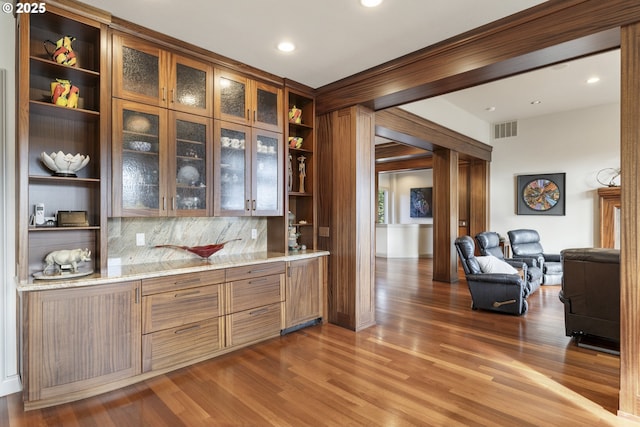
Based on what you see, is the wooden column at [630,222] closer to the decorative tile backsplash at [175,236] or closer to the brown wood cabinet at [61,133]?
the decorative tile backsplash at [175,236]

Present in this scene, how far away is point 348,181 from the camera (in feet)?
12.6

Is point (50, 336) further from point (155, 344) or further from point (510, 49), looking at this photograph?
point (510, 49)

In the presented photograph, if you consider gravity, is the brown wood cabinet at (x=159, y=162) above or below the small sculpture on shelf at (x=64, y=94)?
below

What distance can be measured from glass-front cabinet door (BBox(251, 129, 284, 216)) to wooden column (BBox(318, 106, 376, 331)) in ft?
1.89

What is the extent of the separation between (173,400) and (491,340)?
3.01m

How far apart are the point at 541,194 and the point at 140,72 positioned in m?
7.56

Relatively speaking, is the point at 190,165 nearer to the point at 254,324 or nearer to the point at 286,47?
the point at 286,47

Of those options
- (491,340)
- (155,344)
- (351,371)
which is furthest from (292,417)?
(491,340)

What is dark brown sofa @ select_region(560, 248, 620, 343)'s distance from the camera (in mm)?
3133

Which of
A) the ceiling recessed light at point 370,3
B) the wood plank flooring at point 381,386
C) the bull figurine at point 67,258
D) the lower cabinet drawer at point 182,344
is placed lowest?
the wood plank flooring at point 381,386

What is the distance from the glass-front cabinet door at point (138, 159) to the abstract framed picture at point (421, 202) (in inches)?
381

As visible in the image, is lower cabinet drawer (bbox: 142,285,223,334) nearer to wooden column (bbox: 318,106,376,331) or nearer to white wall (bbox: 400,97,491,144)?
wooden column (bbox: 318,106,376,331)

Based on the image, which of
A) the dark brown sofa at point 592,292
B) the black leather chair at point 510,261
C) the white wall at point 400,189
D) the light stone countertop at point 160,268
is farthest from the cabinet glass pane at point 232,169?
the white wall at point 400,189

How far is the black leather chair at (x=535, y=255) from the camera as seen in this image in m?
5.99
